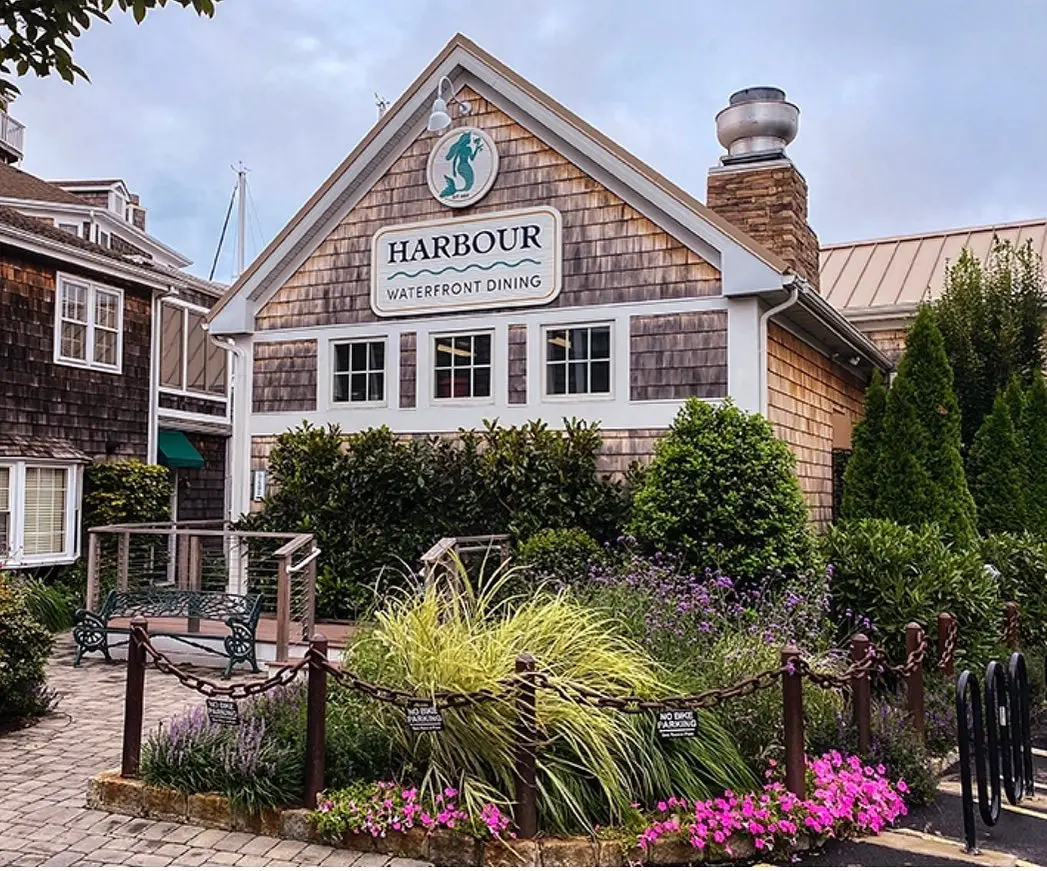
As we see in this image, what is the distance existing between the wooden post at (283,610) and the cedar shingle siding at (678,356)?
14.2ft

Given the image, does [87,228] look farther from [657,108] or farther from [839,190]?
[839,190]

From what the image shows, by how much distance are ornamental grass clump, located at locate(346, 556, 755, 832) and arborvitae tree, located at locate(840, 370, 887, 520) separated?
7.00 metres

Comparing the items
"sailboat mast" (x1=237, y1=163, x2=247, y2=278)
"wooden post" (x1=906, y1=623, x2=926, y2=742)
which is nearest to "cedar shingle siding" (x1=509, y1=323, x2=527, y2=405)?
"wooden post" (x1=906, y1=623, x2=926, y2=742)

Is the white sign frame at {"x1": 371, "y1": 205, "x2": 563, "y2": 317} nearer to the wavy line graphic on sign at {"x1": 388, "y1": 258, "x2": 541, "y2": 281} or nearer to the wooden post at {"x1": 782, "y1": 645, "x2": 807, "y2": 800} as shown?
the wavy line graphic on sign at {"x1": 388, "y1": 258, "x2": 541, "y2": 281}

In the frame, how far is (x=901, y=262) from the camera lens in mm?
21906

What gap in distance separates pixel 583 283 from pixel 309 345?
A: 3943 millimetres

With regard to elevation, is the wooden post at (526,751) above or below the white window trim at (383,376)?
below

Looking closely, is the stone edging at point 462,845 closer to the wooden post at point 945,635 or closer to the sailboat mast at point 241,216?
the wooden post at point 945,635

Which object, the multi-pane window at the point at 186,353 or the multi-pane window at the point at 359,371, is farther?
the multi-pane window at the point at 186,353

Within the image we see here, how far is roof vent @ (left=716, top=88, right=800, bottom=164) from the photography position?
13539 mm

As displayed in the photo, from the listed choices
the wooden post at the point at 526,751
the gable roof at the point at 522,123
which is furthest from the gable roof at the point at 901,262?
the wooden post at the point at 526,751

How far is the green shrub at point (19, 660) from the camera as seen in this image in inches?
317

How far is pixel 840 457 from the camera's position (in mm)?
14688

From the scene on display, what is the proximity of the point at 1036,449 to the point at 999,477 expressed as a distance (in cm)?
109
